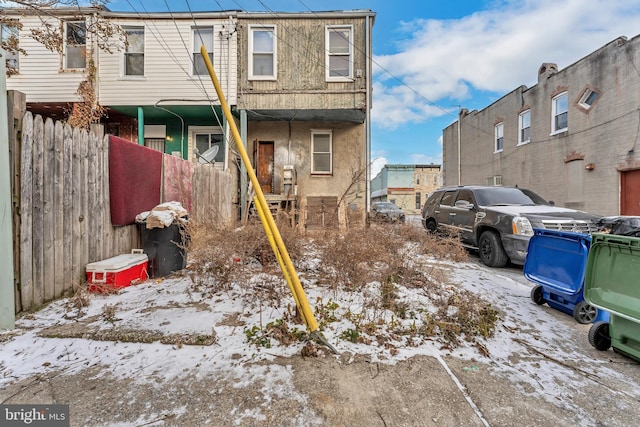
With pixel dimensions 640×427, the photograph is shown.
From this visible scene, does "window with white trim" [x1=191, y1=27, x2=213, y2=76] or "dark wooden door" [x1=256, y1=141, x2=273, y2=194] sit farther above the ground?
"window with white trim" [x1=191, y1=27, x2=213, y2=76]

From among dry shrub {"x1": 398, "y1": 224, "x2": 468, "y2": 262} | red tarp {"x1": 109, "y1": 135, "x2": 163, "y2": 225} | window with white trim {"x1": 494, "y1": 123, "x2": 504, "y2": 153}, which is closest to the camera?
red tarp {"x1": 109, "y1": 135, "x2": 163, "y2": 225}

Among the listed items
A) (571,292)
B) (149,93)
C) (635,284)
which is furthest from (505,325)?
(149,93)

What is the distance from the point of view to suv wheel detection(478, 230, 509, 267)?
5.76 m

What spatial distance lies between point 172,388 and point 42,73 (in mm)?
12893

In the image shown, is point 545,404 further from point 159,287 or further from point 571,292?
point 159,287

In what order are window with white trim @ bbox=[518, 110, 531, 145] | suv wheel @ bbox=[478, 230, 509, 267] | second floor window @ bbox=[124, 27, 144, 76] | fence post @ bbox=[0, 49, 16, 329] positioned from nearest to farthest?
fence post @ bbox=[0, 49, 16, 329] < suv wheel @ bbox=[478, 230, 509, 267] < second floor window @ bbox=[124, 27, 144, 76] < window with white trim @ bbox=[518, 110, 531, 145]

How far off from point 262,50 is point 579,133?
41.9ft

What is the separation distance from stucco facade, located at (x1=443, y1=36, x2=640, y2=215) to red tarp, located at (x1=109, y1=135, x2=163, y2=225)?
1404 centimetres

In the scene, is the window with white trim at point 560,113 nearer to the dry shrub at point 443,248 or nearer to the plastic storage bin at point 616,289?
the dry shrub at point 443,248

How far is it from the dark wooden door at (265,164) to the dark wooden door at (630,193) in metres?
12.4

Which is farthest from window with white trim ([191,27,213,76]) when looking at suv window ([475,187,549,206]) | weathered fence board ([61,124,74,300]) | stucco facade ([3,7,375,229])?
suv window ([475,187,549,206])

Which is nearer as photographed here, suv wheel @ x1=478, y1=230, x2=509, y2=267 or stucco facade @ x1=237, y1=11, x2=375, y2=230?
suv wheel @ x1=478, y1=230, x2=509, y2=267

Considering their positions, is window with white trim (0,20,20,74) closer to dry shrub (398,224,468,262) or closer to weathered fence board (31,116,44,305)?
weathered fence board (31,116,44,305)

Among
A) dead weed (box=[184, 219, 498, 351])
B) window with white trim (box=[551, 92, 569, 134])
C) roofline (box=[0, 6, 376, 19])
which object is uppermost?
roofline (box=[0, 6, 376, 19])
